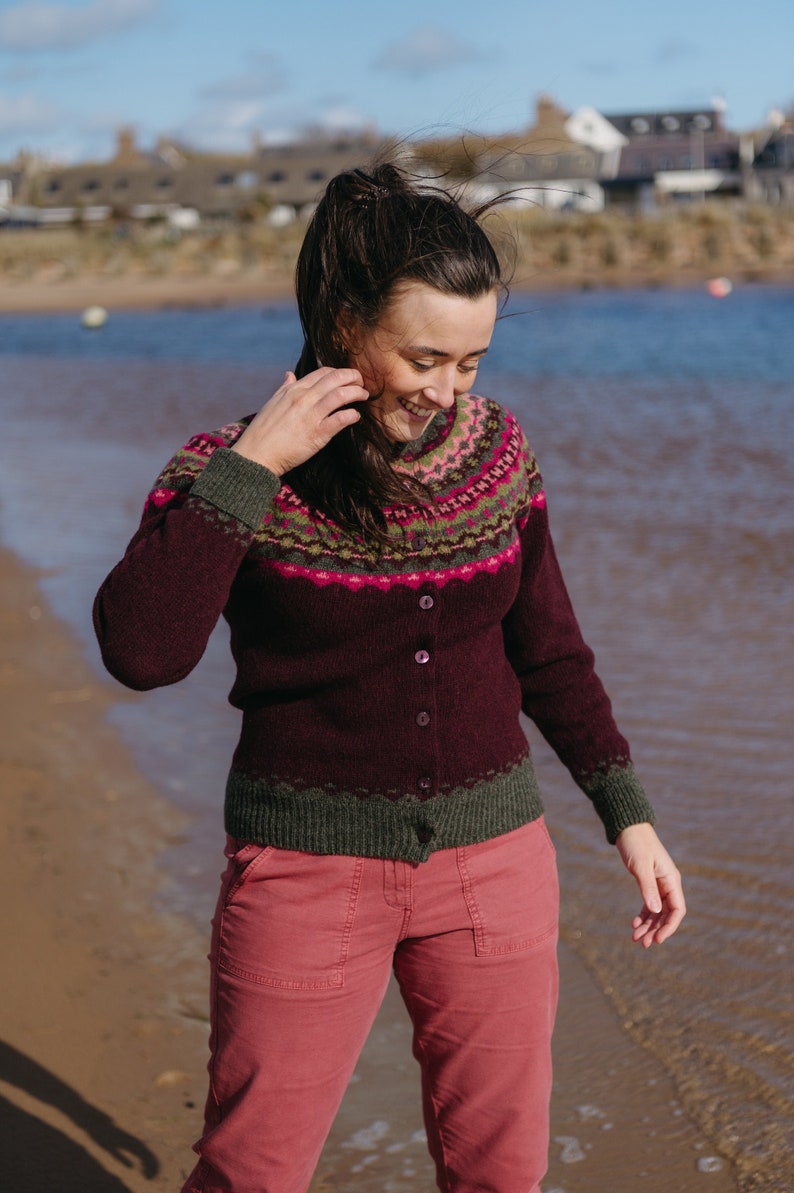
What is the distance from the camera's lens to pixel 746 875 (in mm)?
3711

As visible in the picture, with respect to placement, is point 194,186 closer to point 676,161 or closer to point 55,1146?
point 676,161


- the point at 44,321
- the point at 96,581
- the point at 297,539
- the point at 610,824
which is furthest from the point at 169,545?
the point at 44,321

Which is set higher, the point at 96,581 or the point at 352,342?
the point at 352,342

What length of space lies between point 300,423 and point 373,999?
2.54 ft

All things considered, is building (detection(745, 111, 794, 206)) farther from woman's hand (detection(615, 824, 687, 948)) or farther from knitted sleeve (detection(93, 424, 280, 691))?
knitted sleeve (detection(93, 424, 280, 691))

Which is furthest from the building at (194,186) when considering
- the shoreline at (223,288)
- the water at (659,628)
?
the water at (659,628)

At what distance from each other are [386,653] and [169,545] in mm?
316

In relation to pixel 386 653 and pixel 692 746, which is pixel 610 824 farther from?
pixel 692 746

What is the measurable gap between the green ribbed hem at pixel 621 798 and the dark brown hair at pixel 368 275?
0.52 meters

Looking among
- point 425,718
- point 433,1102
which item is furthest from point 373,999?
point 425,718

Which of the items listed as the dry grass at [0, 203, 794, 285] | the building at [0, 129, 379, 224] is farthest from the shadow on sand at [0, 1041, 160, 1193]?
the building at [0, 129, 379, 224]

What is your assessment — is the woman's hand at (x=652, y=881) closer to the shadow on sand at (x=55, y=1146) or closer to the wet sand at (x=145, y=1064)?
→ the wet sand at (x=145, y=1064)

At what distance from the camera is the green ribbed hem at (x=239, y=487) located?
5.37 ft

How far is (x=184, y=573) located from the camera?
5.34 ft
